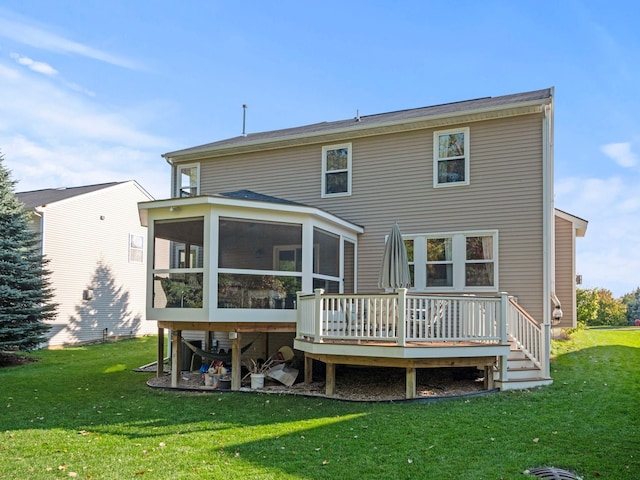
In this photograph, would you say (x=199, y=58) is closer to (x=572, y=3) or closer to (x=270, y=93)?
(x=270, y=93)

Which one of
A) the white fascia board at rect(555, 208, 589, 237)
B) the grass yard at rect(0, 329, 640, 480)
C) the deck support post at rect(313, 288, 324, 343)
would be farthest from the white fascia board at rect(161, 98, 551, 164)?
the grass yard at rect(0, 329, 640, 480)

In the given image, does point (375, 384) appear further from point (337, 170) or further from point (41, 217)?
point (41, 217)

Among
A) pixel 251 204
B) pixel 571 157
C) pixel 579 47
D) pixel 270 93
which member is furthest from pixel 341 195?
pixel 571 157

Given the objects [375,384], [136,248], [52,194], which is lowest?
[375,384]

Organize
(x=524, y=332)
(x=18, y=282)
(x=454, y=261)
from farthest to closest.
Result: (x=18, y=282)
(x=454, y=261)
(x=524, y=332)

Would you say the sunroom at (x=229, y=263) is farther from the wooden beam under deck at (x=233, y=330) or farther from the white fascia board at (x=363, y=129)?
the white fascia board at (x=363, y=129)

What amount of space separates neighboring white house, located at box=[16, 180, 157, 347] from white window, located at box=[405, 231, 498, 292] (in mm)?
Answer: 11764

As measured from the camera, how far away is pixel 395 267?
9.41m

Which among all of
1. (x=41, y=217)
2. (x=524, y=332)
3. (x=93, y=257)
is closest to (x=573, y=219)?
(x=524, y=332)

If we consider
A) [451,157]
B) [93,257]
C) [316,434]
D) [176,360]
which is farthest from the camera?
[93,257]

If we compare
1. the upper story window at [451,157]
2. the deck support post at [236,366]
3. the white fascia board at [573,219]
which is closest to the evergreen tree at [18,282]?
the deck support post at [236,366]

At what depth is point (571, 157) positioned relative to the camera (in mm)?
16125

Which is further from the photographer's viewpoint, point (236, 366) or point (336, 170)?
point (336, 170)

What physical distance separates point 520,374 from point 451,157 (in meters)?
4.98
